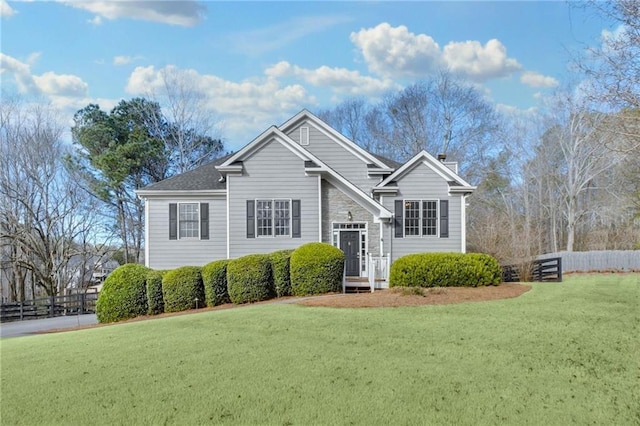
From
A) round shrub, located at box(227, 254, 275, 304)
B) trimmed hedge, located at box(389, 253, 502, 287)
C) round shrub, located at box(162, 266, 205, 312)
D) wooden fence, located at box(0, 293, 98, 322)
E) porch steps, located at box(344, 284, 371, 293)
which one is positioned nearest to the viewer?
trimmed hedge, located at box(389, 253, 502, 287)

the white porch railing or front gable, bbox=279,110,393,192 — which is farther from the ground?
front gable, bbox=279,110,393,192

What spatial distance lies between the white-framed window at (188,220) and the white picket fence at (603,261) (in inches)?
777

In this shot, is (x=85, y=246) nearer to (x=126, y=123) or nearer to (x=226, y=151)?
(x=126, y=123)

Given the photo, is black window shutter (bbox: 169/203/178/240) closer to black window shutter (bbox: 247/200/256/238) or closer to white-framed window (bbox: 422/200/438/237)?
black window shutter (bbox: 247/200/256/238)

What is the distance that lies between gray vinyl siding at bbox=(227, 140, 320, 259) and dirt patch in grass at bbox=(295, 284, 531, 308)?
586 cm

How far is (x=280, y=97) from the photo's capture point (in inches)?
1078

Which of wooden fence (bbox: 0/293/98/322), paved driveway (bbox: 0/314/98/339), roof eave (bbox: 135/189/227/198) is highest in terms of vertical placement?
roof eave (bbox: 135/189/227/198)

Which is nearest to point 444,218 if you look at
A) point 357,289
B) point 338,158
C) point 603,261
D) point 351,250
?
point 351,250

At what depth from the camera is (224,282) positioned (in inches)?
603

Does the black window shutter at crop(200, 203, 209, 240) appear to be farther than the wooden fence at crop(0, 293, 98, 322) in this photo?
No

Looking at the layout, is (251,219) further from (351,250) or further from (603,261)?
(603,261)

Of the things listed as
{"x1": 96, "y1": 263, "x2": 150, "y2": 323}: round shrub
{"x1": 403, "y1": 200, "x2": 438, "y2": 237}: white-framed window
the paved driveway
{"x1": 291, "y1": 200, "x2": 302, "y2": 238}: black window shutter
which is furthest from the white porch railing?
the paved driveway

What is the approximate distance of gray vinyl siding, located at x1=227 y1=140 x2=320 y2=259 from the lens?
18.6 metres

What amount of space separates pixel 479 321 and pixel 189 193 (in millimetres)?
13541
